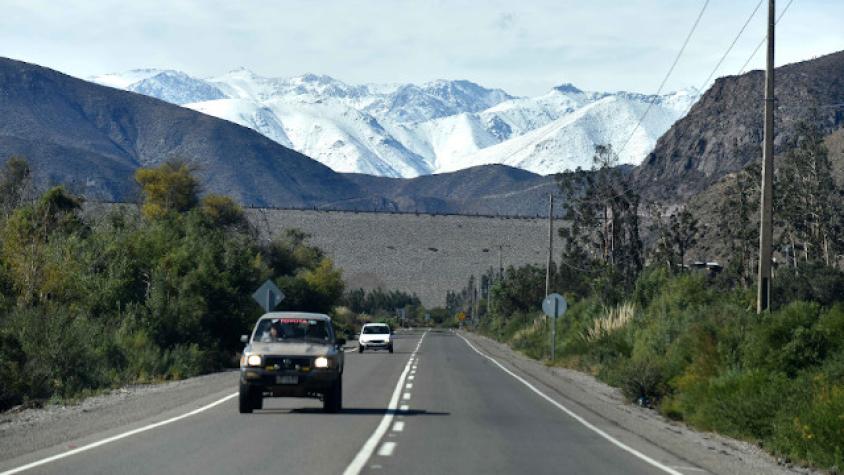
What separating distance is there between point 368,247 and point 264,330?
14937 centimetres

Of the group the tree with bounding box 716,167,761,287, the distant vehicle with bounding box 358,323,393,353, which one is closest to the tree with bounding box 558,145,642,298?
the tree with bounding box 716,167,761,287

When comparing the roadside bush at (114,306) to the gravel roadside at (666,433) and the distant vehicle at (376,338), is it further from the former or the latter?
the gravel roadside at (666,433)

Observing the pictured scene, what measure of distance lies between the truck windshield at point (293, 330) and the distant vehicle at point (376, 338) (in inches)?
A: 1431

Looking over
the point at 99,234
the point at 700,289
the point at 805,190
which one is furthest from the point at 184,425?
the point at 805,190

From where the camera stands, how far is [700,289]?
128ft

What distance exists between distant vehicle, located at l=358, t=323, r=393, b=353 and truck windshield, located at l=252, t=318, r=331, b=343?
36.4 m

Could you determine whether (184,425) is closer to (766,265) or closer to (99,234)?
(766,265)

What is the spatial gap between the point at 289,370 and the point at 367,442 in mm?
5028

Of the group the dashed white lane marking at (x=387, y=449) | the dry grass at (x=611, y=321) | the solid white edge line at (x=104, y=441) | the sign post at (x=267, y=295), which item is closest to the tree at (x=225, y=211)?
the dry grass at (x=611, y=321)

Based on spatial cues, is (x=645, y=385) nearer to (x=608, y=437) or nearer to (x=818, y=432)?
(x=608, y=437)

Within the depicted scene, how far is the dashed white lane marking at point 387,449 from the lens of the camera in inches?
607

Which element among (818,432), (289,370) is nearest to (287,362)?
(289,370)

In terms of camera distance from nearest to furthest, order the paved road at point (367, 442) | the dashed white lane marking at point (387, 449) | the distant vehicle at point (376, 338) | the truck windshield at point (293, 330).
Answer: the paved road at point (367, 442) → the dashed white lane marking at point (387, 449) → the truck windshield at point (293, 330) → the distant vehicle at point (376, 338)

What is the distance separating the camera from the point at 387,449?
16.0 meters
